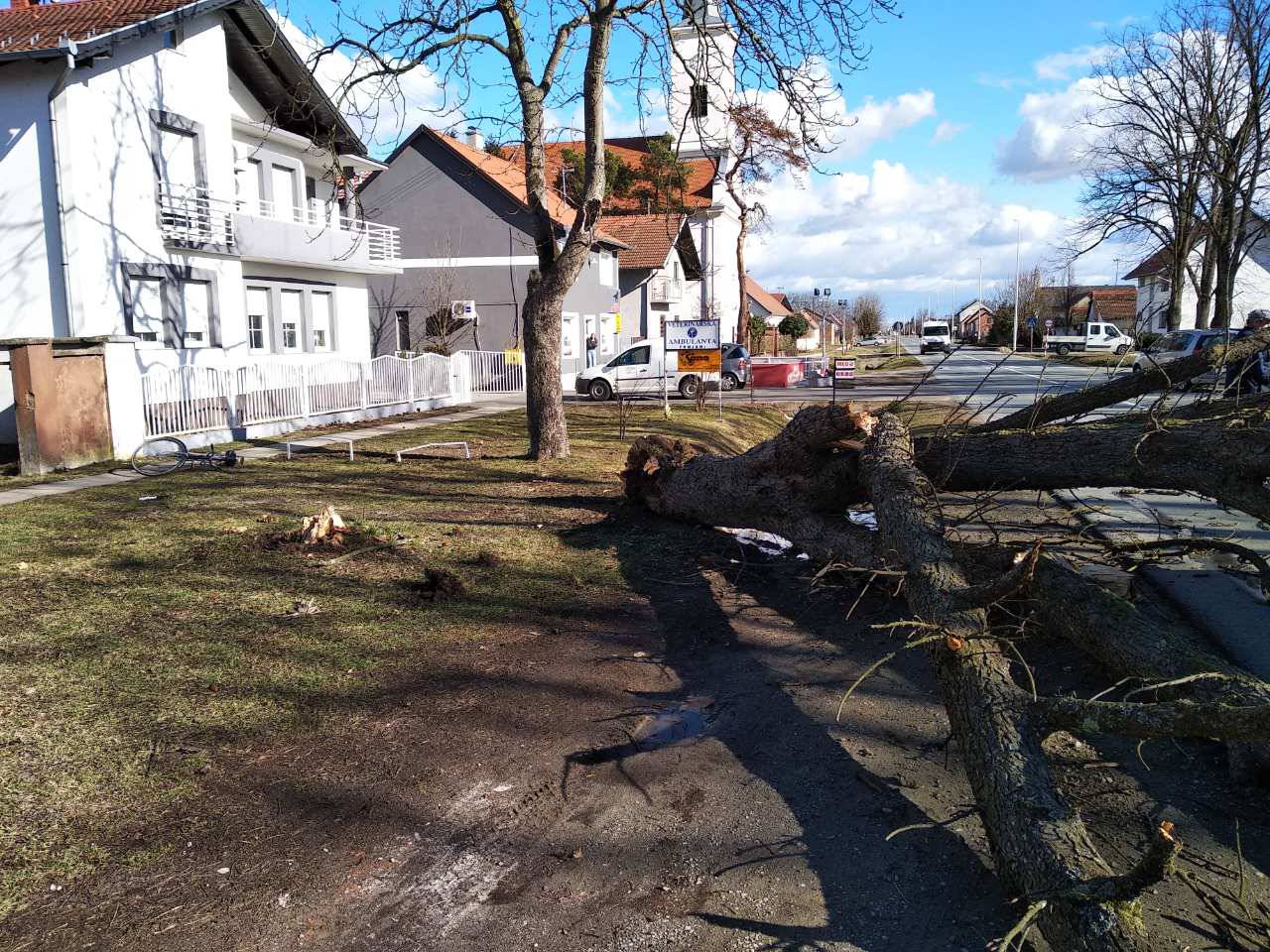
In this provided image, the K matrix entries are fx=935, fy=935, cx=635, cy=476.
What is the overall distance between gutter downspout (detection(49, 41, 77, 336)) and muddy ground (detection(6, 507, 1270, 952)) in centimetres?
1544

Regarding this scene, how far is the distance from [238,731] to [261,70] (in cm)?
→ 2267

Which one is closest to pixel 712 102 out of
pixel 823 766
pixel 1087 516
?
pixel 1087 516

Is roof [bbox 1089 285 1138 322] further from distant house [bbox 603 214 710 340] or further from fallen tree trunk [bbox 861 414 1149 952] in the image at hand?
fallen tree trunk [bbox 861 414 1149 952]

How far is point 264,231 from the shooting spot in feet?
71.9

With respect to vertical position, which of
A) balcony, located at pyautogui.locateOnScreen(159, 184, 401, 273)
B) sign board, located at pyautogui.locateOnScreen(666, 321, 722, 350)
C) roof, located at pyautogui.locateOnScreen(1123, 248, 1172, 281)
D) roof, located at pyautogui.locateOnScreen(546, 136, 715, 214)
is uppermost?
roof, located at pyautogui.locateOnScreen(546, 136, 715, 214)

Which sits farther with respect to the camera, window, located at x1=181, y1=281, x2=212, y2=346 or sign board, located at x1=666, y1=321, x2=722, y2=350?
window, located at x1=181, y1=281, x2=212, y2=346

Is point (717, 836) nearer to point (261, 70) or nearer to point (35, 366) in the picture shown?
point (35, 366)

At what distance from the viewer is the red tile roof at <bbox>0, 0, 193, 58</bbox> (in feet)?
58.5

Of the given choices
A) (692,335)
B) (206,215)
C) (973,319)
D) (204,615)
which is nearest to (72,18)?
(206,215)

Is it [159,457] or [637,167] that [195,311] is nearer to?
[159,457]

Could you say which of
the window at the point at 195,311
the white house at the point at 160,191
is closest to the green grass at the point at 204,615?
the white house at the point at 160,191

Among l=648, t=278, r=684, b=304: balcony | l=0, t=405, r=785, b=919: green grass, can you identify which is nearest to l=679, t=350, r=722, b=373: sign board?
l=0, t=405, r=785, b=919: green grass

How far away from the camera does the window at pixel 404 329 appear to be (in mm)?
34438

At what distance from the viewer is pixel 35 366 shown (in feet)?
38.9
